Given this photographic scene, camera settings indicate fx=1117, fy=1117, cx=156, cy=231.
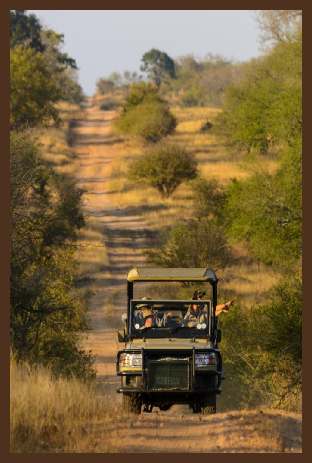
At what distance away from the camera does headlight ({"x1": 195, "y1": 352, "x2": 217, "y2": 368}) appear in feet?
46.7

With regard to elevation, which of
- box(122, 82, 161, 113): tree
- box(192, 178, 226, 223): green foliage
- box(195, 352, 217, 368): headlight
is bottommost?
box(195, 352, 217, 368): headlight

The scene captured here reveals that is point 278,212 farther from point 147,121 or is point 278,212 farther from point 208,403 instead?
point 147,121

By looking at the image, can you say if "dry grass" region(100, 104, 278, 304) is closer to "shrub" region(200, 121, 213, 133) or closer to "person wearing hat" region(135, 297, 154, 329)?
"shrub" region(200, 121, 213, 133)

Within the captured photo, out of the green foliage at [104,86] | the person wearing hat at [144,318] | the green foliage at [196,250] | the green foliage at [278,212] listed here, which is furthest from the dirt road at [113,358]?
the green foliage at [104,86]

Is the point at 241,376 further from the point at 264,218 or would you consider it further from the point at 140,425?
the point at 264,218

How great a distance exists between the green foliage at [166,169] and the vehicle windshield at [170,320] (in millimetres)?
32355

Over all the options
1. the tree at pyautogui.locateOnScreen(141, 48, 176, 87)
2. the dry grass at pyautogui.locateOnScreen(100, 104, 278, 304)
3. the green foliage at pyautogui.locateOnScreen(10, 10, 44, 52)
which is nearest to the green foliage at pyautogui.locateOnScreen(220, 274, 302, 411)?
the dry grass at pyautogui.locateOnScreen(100, 104, 278, 304)

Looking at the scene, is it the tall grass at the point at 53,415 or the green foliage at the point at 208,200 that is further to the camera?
the green foliage at the point at 208,200

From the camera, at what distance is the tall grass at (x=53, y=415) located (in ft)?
39.7

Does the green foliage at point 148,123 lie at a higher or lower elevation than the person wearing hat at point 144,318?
higher

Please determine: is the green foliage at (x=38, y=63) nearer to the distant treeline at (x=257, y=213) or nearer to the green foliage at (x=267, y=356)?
the distant treeline at (x=257, y=213)

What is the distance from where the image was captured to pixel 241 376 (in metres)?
19.0

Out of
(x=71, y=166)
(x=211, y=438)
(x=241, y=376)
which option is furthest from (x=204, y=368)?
(x=71, y=166)

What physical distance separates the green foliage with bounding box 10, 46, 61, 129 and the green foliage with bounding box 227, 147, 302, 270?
2476 cm
